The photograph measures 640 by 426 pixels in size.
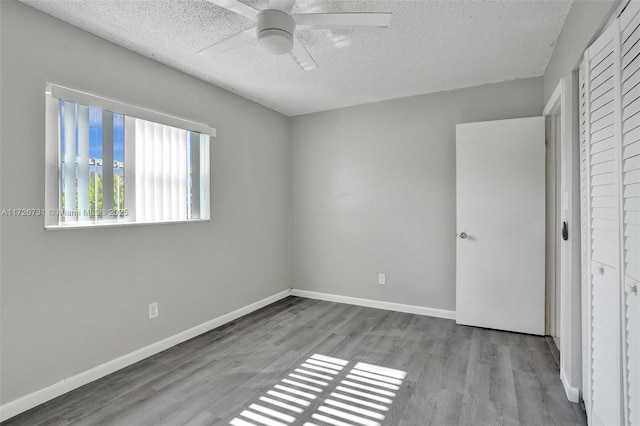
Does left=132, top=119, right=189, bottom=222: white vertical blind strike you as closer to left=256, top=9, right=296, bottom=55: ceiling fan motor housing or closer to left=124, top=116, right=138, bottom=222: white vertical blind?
left=124, top=116, right=138, bottom=222: white vertical blind

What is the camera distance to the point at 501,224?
121 inches

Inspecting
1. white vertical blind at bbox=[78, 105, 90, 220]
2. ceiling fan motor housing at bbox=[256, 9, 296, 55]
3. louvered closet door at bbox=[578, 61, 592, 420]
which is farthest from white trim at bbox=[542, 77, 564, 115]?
white vertical blind at bbox=[78, 105, 90, 220]

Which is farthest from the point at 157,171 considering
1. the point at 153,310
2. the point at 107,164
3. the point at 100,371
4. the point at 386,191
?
the point at 386,191

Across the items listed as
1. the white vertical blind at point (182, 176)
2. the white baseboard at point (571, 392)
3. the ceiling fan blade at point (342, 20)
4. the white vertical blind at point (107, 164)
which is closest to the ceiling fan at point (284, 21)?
the ceiling fan blade at point (342, 20)

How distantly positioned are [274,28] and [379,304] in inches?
125

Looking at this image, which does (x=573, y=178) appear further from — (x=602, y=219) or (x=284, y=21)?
(x=284, y=21)

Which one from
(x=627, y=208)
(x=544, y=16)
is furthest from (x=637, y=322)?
(x=544, y=16)

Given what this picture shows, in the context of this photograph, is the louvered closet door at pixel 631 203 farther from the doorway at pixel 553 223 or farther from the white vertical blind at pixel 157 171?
the white vertical blind at pixel 157 171

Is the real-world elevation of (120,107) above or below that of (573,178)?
above

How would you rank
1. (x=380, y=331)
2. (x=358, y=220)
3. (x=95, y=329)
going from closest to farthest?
(x=95, y=329)
(x=380, y=331)
(x=358, y=220)

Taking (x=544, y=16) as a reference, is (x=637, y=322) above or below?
below

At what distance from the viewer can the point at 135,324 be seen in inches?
98.7

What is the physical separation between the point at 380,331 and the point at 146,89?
10.0ft

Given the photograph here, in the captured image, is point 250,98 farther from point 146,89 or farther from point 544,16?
point 544,16
